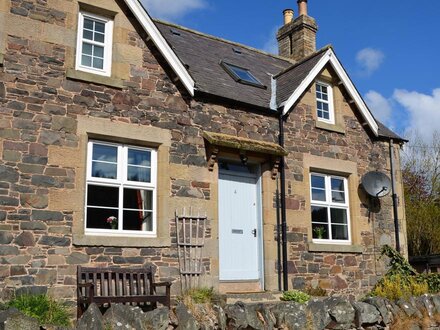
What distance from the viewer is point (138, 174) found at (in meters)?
10.2

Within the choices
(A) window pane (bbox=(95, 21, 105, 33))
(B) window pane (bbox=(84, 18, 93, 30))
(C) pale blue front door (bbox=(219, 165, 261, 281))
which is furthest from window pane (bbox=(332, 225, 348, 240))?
(B) window pane (bbox=(84, 18, 93, 30))

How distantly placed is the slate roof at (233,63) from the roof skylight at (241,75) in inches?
4.5

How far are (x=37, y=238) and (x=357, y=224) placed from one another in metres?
7.89

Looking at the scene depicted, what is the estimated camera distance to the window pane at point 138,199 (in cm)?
999

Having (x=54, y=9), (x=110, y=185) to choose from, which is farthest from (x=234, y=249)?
(x=54, y=9)

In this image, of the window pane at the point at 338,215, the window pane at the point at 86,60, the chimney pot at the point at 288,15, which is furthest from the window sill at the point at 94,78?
the chimney pot at the point at 288,15

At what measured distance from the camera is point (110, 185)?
980cm

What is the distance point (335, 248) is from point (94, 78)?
271 inches

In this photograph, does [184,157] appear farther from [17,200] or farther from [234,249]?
[17,200]

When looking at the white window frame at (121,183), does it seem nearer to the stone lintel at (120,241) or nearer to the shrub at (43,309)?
the stone lintel at (120,241)

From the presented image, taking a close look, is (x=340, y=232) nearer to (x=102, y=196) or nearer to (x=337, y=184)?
(x=337, y=184)

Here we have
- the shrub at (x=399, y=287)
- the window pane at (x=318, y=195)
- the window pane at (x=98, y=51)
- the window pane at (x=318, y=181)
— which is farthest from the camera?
the window pane at (x=318, y=181)

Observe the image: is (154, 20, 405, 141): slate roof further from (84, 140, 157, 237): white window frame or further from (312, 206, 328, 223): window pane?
(312, 206, 328, 223): window pane

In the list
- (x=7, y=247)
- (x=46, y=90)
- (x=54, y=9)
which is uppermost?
(x=54, y=9)
